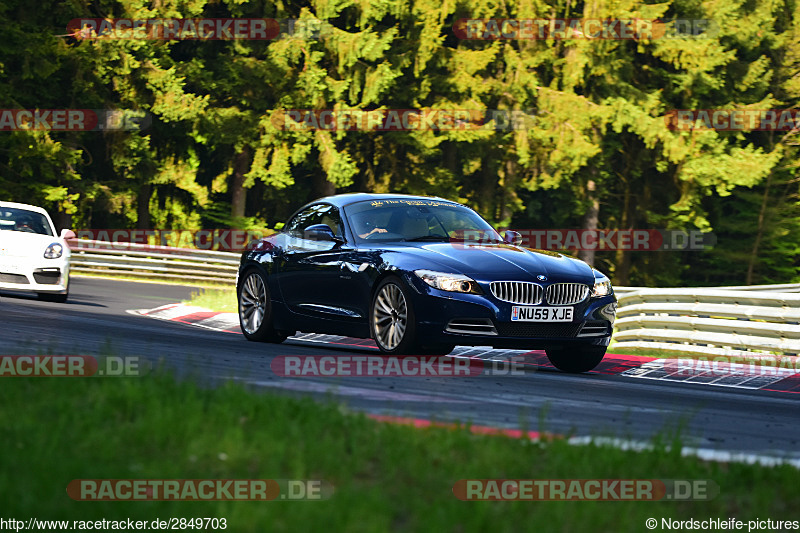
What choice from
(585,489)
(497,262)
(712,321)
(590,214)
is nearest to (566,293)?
(497,262)

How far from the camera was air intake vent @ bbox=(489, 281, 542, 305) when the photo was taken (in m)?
10.1

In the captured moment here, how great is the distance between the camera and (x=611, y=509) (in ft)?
14.8

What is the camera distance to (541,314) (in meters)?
10.2

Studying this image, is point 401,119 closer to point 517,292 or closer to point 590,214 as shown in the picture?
point 590,214

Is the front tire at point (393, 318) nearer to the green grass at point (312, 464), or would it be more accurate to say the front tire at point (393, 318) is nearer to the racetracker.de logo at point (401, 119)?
the green grass at point (312, 464)

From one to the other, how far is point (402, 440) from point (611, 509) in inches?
48.6

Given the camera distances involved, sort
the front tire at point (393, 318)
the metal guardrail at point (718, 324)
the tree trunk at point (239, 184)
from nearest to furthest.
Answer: the front tire at point (393, 318), the metal guardrail at point (718, 324), the tree trunk at point (239, 184)

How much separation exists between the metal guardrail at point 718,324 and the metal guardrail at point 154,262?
15.4 metres

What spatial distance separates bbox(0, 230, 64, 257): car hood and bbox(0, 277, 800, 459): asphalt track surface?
383 cm

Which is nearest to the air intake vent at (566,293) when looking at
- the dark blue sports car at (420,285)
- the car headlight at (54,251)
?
the dark blue sports car at (420,285)

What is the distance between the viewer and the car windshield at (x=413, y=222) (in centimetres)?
1133

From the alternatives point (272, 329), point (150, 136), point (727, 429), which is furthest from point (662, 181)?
point (727, 429)

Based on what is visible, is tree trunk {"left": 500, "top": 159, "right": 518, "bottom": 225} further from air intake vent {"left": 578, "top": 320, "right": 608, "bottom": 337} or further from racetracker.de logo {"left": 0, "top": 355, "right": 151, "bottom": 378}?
racetracker.de logo {"left": 0, "top": 355, "right": 151, "bottom": 378}

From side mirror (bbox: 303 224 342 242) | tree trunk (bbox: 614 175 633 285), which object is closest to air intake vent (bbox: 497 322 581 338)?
side mirror (bbox: 303 224 342 242)
